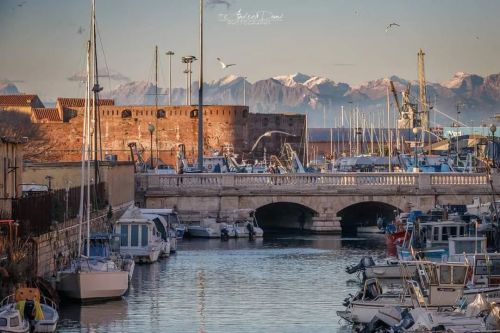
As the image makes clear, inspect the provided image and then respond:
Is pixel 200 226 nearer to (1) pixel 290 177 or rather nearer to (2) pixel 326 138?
(1) pixel 290 177

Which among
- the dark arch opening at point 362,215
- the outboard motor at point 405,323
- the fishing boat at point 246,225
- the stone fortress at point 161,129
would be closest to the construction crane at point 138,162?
the fishing boat at point 246,225

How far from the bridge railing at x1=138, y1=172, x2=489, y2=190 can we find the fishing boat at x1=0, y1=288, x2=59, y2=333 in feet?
103

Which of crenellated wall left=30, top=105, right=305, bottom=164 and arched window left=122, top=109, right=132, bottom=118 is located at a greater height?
arched window left=122, top=109, right=132, bottom=118

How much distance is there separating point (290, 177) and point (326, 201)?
1941mm

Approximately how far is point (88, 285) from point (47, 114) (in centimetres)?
8063

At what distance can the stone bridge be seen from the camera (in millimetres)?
62719

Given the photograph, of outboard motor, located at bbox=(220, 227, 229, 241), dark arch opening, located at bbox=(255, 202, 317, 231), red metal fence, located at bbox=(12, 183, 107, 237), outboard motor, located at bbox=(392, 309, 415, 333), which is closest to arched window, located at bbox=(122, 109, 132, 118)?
dark arch opening, located at bbox=(255, 202, 317, 231)

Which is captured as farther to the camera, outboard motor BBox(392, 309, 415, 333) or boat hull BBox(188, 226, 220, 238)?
boat hull BBox(188, 226, 220, 238)

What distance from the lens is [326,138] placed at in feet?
609

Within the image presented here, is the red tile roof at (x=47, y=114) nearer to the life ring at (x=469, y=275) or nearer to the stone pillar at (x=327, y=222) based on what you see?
the stone pillar at (x=327, y=222)

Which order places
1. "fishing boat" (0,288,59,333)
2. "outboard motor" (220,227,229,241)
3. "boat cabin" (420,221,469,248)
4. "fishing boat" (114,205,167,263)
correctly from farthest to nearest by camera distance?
"outboard motor" (220,227,229,241) < "fishing boat" (114,205,167,263) < "boat cabin" (420,221,469,248) < "fishing boat" (0,288,59,333)

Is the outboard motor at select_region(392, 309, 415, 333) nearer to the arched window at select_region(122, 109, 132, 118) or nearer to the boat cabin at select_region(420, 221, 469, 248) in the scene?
the boat cabin at select_region(420, 221, 469, 248)

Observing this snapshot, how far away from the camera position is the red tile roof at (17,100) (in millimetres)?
123275

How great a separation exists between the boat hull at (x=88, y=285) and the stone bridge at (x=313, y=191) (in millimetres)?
25818
